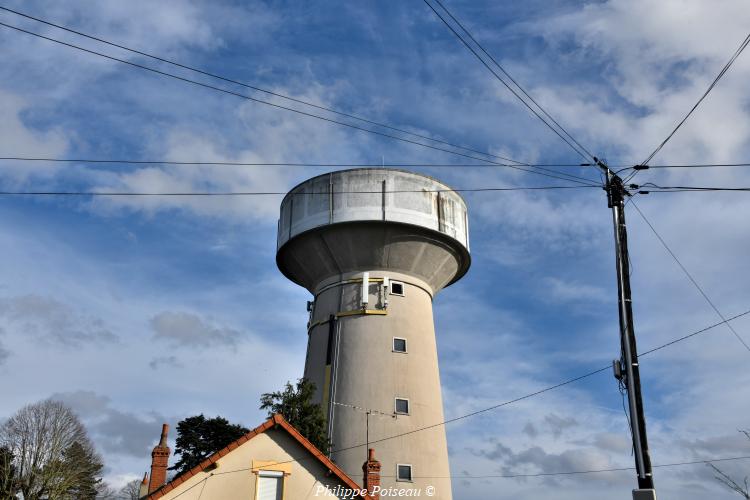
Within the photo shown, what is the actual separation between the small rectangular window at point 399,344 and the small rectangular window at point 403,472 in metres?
4.07

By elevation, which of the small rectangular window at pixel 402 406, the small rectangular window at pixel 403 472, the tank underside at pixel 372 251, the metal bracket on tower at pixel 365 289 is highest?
the tank underside at pixel 372 251

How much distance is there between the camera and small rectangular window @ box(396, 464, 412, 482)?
78.9 feet

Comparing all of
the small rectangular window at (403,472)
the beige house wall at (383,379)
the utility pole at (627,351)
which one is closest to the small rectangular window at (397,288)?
the beige house wall at (383,379)

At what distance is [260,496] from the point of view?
1805 centimetres

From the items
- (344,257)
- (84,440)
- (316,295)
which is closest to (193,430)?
(84,440)

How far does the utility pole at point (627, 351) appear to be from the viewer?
42.7ft

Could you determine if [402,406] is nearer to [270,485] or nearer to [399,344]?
[399,344]

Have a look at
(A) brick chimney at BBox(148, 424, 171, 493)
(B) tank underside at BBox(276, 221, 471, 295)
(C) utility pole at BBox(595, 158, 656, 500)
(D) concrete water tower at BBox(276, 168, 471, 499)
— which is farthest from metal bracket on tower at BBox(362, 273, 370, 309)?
(C) utility pole at BBox(595, 158, 656, 500)

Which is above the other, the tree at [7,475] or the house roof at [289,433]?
the tree at [7,475]

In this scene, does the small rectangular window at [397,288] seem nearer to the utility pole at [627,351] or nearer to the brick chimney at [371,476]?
the brick chimney at [371,476]

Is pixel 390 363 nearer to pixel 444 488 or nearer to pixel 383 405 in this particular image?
pixel 383 405

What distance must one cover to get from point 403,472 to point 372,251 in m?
7.71

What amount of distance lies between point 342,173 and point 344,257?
3.05 meters

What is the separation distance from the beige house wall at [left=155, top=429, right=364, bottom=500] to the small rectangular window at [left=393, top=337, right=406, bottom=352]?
8.06m
